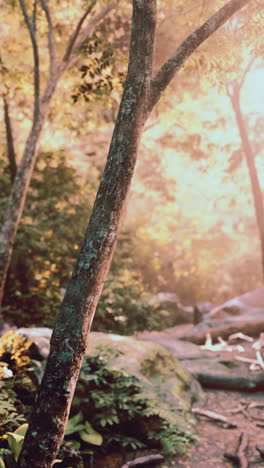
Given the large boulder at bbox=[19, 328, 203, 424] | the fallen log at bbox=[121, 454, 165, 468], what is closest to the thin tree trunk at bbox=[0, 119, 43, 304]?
the large boulder at bbox=[19, 328, 203, 424]

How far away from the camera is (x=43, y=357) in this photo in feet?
16.9

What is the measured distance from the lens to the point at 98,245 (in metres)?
3.14

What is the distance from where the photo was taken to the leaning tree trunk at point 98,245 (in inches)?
115

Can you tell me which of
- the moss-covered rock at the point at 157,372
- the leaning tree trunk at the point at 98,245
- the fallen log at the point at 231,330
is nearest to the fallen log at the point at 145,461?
the moss-covered rock at the point at 157,372

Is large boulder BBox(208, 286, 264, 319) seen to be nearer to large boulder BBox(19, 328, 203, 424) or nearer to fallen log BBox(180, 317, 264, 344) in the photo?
fallen log BBox(180, 317, 264, 344)

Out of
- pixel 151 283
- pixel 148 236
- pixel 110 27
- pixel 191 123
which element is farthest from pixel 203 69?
pixel 151 283

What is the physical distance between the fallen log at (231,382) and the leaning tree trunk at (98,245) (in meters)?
5.15

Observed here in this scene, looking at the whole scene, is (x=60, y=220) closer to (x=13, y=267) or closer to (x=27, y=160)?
(x=13, y=267)

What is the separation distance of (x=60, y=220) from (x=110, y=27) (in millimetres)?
5454

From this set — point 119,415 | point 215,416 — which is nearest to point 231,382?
point 215,416

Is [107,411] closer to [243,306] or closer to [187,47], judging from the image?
[187,47]

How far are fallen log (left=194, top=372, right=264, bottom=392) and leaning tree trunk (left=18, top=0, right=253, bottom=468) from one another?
515cm

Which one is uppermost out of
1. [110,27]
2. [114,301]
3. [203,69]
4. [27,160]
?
[110,27]

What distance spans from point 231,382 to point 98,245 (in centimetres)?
553
